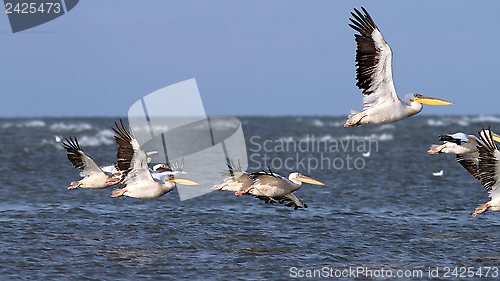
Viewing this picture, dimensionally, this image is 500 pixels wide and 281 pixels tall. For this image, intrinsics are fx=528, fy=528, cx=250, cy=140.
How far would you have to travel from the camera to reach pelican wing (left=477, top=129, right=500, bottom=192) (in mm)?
8445

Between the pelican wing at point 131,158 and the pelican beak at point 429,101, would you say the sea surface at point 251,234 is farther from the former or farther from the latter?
the pelican beak at point 429,101

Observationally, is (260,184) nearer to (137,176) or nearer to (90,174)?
(137,176)

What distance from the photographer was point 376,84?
888cm

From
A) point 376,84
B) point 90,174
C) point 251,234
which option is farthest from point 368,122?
point 90,174

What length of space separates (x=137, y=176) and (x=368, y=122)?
168 inches

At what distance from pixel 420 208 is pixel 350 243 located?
4464 millimetres

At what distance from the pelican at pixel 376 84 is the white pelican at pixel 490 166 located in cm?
88

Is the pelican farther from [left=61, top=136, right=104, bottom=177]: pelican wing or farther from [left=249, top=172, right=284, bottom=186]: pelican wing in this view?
[left=61, top=136, right=104, bottom=177]: pelican wing

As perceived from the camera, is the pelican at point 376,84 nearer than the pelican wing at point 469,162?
Yes

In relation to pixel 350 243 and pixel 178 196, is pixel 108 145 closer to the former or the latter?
pixel 178 196

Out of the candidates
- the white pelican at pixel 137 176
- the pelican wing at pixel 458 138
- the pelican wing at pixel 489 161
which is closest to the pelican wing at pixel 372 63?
the pelican wing at pixel 458 138

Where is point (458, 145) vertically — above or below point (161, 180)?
above

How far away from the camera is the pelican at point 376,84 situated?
8.49 m

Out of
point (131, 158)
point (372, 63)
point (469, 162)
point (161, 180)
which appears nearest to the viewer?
point (372, 63)
